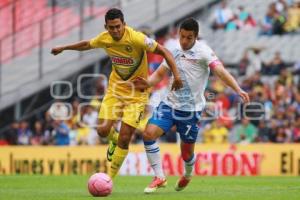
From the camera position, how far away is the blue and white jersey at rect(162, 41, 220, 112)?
1415cm

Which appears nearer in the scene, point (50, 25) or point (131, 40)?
point (131, 40)

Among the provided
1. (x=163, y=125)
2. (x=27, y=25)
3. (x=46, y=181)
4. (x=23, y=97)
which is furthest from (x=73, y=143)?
(x=163, y=125)

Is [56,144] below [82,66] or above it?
below

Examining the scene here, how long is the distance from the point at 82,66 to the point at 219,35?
176 inches

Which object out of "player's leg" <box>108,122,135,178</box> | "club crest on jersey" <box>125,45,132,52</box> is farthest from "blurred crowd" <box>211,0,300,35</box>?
"player's leg" <box>108,122,135,178</box>

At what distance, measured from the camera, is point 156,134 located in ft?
46.5

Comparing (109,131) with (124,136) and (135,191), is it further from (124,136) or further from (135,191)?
(135,191)

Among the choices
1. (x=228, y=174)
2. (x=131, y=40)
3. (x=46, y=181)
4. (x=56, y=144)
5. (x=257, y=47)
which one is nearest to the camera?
(x=131, y=40)

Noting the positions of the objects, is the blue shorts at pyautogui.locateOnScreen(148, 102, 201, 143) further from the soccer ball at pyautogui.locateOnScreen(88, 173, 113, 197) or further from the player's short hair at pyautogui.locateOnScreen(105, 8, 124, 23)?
the player's short hair at pyautogui.locateOnScreen(105, 8, 124, 23)

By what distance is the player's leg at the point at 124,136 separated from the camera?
1429 centimetres

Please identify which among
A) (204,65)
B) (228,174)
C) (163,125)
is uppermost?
(204,65)

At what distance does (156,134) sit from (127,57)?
128cm

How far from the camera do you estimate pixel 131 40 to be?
1422cm

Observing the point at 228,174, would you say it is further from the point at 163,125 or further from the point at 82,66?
the point at 163,125
